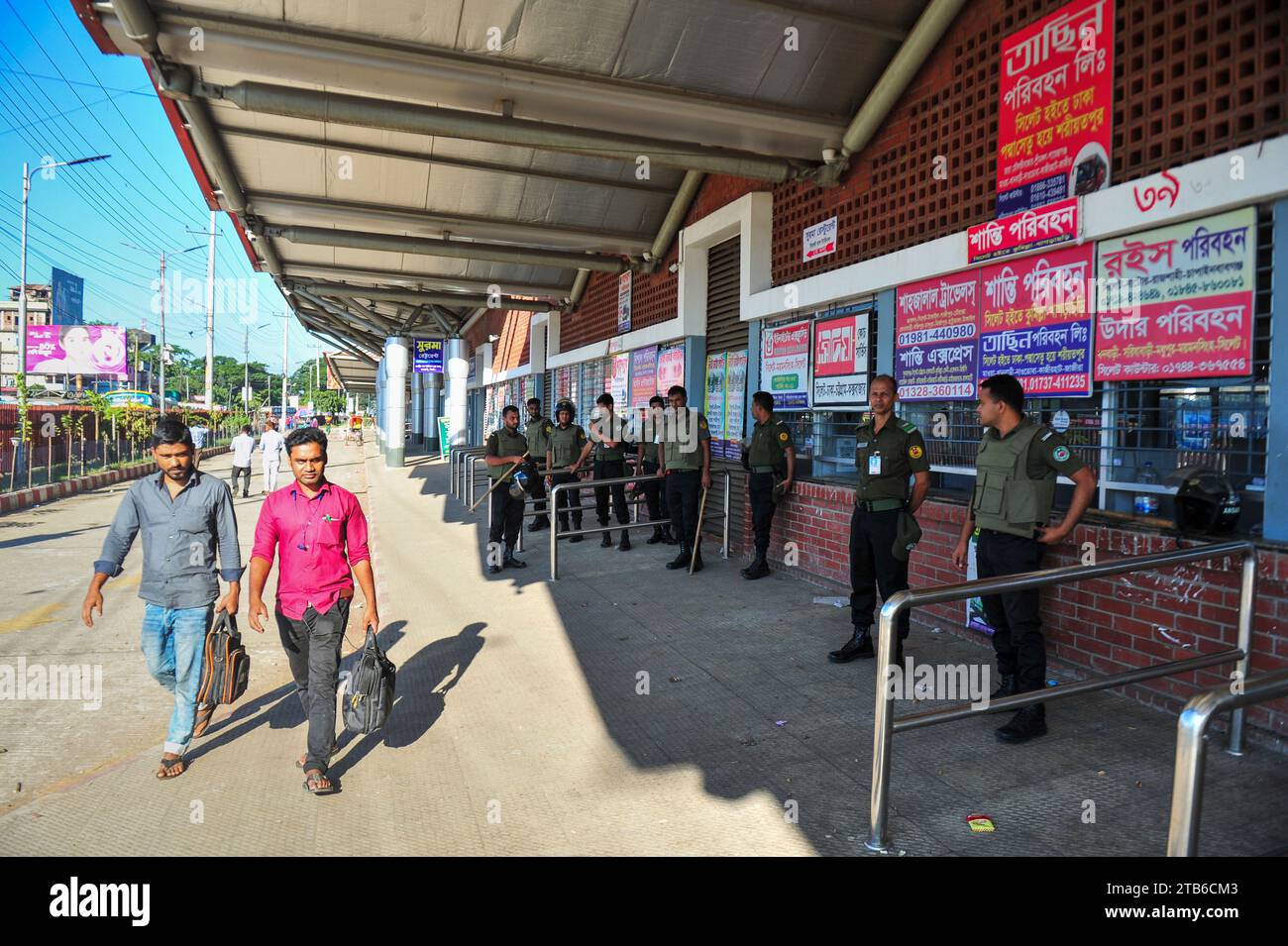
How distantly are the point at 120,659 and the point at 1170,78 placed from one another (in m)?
7.63

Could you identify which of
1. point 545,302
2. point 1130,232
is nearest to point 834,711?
point 1130,232

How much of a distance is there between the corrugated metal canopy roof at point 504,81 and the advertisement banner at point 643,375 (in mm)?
2629

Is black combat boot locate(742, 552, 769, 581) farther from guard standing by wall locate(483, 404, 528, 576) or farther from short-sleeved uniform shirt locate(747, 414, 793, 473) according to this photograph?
guard standing by wall locate(483, 404, 528, 576)

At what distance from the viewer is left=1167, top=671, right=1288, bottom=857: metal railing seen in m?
2.06

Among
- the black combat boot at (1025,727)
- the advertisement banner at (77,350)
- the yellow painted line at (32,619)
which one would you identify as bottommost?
the yellow painted line at (32,619)

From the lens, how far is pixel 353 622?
24.1 ft

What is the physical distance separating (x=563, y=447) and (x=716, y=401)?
6.44 ft

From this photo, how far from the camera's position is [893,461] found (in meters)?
5.25

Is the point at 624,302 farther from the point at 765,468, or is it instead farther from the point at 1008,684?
the point at 1008,684

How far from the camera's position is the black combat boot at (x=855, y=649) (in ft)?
17.7

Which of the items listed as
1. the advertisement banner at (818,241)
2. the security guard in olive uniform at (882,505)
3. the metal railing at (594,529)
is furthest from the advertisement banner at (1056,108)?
the metal railing at (594,529)

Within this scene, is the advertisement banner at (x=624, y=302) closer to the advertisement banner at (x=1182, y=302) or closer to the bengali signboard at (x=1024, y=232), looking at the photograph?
the bengali signboard at (x=1024, y=232)

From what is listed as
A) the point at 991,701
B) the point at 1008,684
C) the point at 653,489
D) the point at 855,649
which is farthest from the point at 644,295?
the point at 991,701

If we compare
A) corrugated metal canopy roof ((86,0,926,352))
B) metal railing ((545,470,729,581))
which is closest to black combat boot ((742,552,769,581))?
metal railing ((545,470,729,581))
